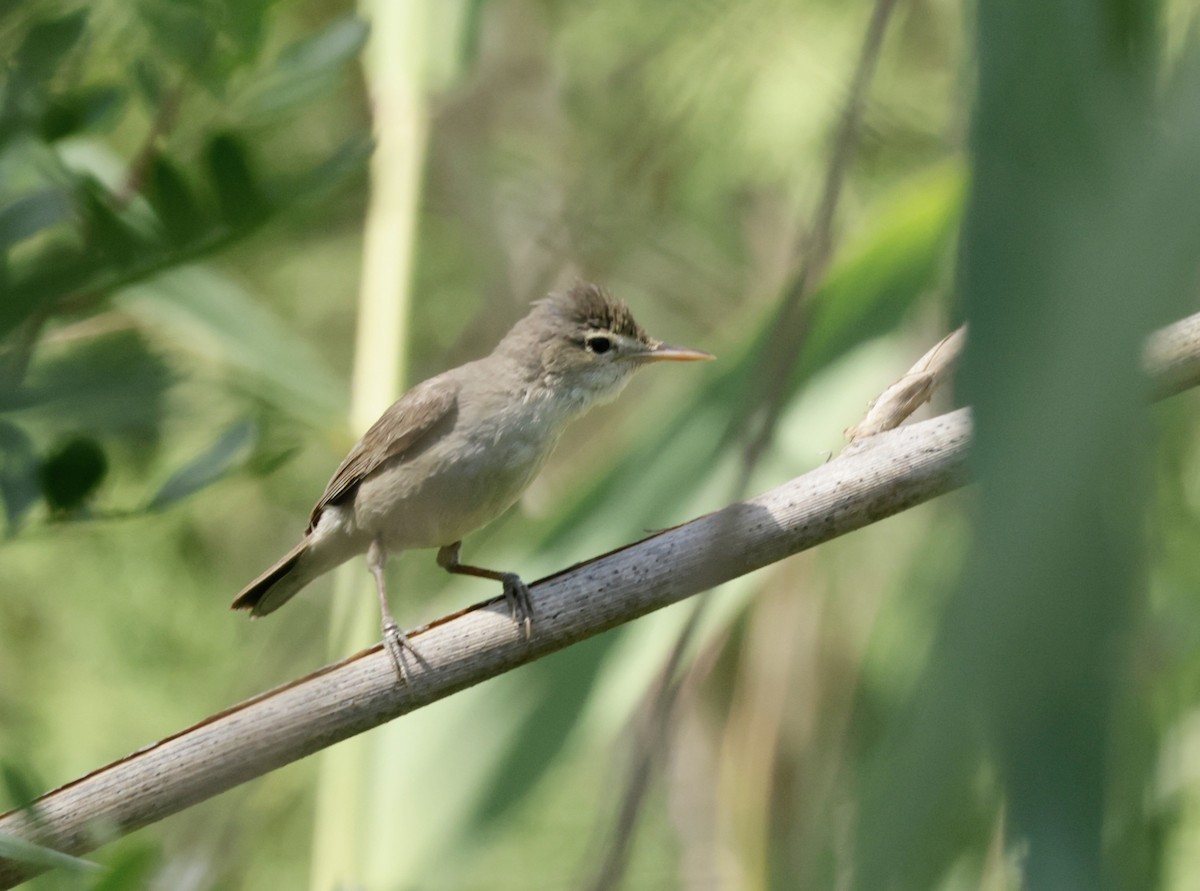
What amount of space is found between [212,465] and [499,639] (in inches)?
15.5

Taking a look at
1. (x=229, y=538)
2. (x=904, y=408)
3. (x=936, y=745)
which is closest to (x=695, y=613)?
(x=936, y=745)

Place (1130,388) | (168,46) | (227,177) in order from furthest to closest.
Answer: (227,177), (168,46), (1130,388)

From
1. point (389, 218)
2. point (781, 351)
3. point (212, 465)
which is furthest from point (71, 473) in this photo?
point (389, 218)

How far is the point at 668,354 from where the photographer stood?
240 centimetres

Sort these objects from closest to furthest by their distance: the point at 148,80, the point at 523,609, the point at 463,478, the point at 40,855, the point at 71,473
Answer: the point at 40,855
the point at 148,80
the point at 71,473
the point at 523,609
the point at 463,478

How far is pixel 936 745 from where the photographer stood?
1.68ft

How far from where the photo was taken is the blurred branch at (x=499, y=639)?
4.36 ft

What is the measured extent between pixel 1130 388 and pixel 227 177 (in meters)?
0.92

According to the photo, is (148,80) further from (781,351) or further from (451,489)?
(451,489)

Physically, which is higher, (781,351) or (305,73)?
(305,73)

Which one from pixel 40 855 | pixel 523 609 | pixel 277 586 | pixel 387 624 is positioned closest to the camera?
pixel 40 855

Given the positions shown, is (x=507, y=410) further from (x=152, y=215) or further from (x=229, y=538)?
(x=229, y=538)

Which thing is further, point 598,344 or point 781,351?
point 598,344

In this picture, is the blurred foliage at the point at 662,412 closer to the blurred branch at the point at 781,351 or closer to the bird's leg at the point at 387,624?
the blurred branch at the point at 781,351
